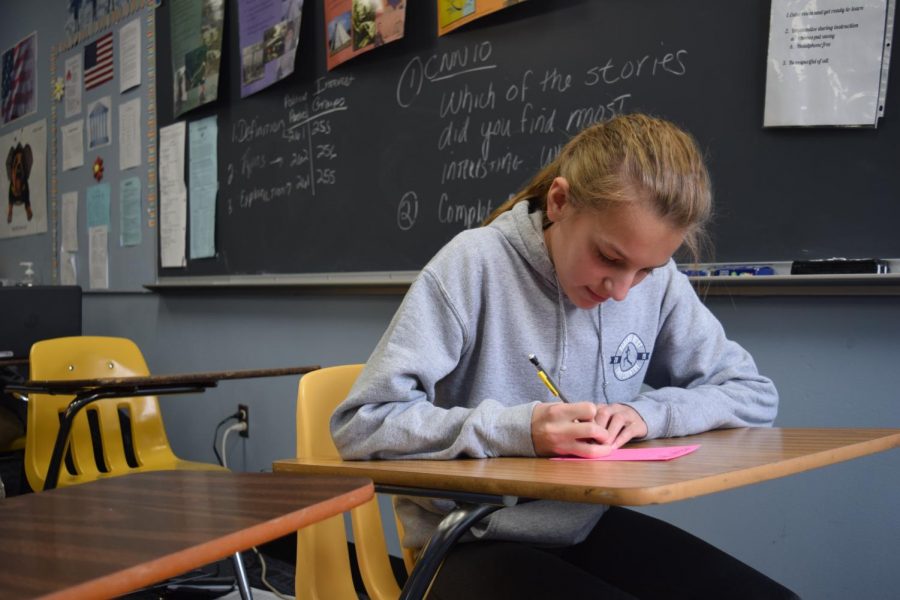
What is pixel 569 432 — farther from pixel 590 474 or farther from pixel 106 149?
pixel 106 149

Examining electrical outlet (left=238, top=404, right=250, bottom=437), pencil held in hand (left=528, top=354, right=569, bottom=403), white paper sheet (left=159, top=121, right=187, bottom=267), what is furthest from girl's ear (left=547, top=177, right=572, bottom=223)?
white paper sheet (left=159, top=121, right=187, bottom=267)

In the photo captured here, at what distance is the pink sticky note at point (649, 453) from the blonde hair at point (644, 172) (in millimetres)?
330

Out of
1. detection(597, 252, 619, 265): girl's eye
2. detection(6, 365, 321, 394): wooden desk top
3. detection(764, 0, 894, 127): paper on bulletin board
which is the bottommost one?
detection(6, 365, 321, 394): wooden desk top

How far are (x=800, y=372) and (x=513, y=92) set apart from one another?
1.02m

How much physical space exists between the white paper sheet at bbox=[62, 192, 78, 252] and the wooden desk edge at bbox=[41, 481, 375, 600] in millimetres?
4249

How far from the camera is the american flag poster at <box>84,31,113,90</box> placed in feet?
13.7

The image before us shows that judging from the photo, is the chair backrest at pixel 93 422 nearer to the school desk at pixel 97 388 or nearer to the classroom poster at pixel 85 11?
the school desk at pixel 97 388

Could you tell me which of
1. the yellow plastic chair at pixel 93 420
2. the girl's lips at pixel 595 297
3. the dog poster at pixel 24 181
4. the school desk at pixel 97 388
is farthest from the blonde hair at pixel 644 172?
the dog poster at pixel 24 181

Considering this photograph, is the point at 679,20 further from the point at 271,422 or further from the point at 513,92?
the point at 271,422

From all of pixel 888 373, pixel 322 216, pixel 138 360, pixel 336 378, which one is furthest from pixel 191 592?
pixel 888 373

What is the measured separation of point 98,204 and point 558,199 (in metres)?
3.63

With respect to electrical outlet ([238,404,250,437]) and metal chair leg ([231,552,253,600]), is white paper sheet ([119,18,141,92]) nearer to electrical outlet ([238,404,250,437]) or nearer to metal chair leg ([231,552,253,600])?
electrical outlet ([238,404,250,437])

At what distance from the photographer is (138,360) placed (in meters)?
2.77

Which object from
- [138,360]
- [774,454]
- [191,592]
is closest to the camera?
[774,454]
